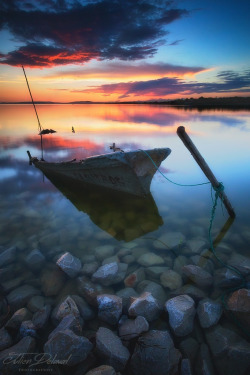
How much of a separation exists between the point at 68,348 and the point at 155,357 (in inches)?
50.2

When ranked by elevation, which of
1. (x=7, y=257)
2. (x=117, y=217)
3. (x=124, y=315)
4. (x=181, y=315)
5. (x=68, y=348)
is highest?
(x=68, y=348)

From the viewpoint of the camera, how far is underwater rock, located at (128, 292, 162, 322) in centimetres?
372

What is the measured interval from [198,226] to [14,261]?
5.90 m

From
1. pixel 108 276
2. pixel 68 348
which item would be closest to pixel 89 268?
pixel 108 276

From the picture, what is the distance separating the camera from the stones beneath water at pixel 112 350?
9.93ft

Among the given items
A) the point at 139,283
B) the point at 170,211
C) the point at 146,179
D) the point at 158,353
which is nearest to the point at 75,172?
the point at 146,179

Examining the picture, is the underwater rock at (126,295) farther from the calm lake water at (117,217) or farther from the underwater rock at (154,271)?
the calm lake water at (117,217)

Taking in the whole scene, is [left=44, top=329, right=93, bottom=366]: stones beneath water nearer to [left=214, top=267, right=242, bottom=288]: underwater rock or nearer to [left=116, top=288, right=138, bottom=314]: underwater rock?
[left=116, top=288, right=138, bottom=314]: underwater rock

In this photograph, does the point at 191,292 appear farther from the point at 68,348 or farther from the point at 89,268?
the point at 68,348

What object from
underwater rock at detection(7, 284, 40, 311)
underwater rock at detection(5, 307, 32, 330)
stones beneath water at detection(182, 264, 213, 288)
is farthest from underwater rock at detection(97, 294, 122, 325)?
stones beneath water at detection(182, 264, 213, 288)

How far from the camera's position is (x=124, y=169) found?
24.3 feet

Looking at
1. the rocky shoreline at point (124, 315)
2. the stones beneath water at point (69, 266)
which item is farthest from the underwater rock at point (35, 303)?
the stones beneath water at point (69, 266)

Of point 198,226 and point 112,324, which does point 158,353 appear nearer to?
point 112,324

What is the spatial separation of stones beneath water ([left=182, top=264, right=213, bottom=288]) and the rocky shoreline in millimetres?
21
